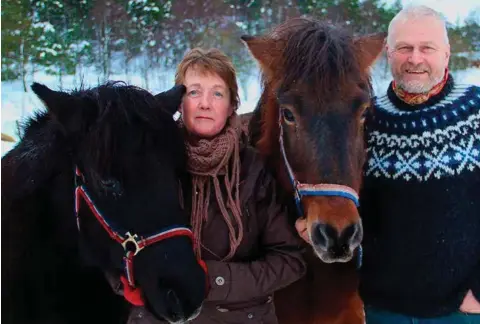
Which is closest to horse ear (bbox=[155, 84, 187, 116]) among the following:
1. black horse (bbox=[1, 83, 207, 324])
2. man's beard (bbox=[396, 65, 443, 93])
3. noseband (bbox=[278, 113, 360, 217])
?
black horse (bbox=[1, 83, 207, 324])

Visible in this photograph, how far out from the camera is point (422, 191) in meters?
2.19

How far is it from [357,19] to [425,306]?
5890 mm

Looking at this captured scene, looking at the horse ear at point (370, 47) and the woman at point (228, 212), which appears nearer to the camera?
the woman at point (228, 212)

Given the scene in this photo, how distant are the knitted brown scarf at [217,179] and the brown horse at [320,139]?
0.29m

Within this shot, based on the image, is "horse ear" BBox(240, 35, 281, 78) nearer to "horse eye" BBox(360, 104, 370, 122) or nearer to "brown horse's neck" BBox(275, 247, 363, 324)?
"horse eye" BBox(360, 104, 370, 122)

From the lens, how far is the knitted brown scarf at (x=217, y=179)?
205 centimetres

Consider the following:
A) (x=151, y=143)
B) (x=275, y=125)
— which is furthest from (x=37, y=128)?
(x=275, y=125)

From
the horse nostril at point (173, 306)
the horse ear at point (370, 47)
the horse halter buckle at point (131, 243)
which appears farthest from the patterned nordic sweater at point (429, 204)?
the horse halter buckle at point (131, 243)

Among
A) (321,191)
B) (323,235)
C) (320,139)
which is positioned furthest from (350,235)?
(320,139)

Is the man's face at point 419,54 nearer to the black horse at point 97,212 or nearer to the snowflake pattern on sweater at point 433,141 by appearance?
the snowflake pattern on sweater at point 433,141

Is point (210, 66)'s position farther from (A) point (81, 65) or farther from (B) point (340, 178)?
(A) point (81, 65)

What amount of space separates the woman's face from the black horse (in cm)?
9

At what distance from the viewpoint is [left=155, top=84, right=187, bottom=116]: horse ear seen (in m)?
2.09

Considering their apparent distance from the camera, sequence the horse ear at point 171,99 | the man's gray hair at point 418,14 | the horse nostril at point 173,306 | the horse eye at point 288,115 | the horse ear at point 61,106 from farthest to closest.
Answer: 1. the man's gray hair at point 418,14
2. the horse eye at point 288,115
3. the horse ear at point 171,99
4. the horse ear at point 61,106
5. the horse nostril at point 173,306
